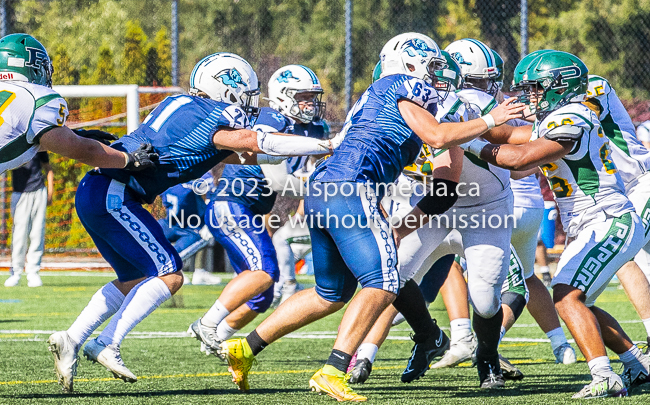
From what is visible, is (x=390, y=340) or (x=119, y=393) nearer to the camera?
(x=119, y=393)

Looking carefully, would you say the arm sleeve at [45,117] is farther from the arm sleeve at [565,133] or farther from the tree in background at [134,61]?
the tree in background at [134,61]

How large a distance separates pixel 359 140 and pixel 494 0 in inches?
431

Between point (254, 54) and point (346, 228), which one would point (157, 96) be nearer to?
point (346, 228)

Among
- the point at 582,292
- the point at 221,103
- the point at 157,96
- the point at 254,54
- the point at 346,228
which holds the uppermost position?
the point at 221,103

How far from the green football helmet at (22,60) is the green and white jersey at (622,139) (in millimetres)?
3329

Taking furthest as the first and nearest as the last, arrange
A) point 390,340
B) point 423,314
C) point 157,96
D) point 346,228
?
point 157,96
point 390,340
point 423,314
point 346,228

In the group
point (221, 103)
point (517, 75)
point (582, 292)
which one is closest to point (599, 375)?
point (582, 292)

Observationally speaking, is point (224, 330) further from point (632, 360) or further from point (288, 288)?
point (288, 288)

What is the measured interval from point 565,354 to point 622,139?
1476 mm

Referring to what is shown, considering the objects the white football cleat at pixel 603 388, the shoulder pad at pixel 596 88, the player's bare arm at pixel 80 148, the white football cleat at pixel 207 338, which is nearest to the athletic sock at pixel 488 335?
the white football cleat at pixel 603 388

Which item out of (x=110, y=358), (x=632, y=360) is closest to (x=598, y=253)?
(x=632, y=360)

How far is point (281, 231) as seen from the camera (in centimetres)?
991

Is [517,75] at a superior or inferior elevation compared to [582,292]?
superior

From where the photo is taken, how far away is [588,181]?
476cm
